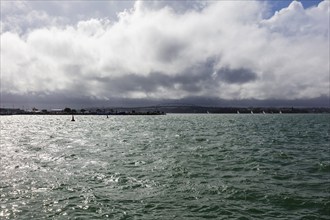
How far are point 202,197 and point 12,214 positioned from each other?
1060 centimetres

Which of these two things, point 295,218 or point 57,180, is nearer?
point 295,218

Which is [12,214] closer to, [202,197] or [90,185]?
[90,185]

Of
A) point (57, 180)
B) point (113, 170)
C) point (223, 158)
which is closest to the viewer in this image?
point (57, 180)

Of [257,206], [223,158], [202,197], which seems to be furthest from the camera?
[223,158]

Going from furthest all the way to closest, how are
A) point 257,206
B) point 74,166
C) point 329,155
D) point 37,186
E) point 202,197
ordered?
point 329,155 < point 74,166 < point 37,186 < point 202,197 < point 257,206

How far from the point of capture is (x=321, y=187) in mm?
23359

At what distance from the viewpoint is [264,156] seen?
3847cm

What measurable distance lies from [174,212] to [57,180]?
1159 cm

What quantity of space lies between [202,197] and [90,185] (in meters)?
8.23

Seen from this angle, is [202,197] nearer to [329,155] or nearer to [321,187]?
[321,187]

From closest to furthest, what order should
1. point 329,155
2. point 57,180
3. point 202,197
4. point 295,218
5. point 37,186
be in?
point 295,218
point 202,197
point 37,186
point 57,180
point 329,155

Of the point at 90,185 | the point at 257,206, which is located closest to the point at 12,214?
the point at 90,185

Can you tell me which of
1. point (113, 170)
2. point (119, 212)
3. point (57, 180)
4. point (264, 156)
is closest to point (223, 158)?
point (264, 156)

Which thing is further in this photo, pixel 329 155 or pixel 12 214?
pixel 329 155
